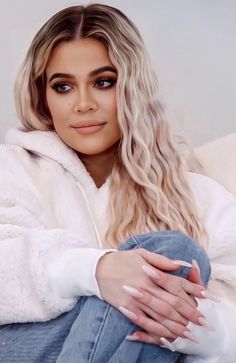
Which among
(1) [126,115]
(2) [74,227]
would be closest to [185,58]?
(1) [126,115]

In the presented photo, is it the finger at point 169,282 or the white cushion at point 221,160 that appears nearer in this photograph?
the finger at point 169,282

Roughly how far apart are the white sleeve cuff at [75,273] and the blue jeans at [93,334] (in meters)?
0.02

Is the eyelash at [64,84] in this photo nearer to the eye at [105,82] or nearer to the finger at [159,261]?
the eye at [105,82]

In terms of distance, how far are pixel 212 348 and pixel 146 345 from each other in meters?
0.14

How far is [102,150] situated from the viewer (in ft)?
4.96

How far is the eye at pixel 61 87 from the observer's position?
1.51 metres

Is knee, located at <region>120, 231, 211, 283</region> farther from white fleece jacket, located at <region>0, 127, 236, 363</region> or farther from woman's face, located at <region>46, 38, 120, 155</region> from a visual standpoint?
woman's face, located at <region>46, 38, 120, 155</region>

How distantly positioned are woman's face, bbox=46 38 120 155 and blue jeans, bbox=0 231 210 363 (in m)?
0.38

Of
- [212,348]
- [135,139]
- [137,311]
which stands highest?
[135,139]

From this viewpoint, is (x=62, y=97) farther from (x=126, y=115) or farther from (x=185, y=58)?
(x=185, y=58)

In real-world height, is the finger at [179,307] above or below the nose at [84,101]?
below

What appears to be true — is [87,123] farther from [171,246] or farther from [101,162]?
[171,246]

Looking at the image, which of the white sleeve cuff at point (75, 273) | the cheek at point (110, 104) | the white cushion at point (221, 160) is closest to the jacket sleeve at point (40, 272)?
the white sleeve cuff at point (75, 273)

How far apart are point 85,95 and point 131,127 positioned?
0.38ft
